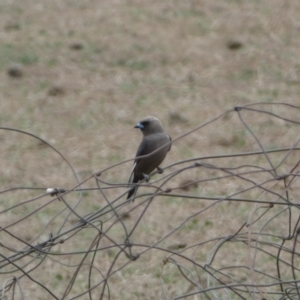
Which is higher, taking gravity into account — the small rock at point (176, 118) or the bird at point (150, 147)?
the small rock at point (176, 118)

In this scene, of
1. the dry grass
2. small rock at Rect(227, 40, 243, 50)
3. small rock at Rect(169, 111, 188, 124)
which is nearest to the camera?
the dry grass

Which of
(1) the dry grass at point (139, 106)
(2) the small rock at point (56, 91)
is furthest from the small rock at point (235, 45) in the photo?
(2) the small rock at point (56, 91)

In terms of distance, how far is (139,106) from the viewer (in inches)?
326

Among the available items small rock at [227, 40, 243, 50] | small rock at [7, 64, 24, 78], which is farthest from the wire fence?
small rock at [7, 64, 24, 78]

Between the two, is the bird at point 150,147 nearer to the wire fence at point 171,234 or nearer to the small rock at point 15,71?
the wire fence at point 171,234

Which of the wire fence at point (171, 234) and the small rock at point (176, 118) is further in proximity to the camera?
the small rock at point (176, 118)

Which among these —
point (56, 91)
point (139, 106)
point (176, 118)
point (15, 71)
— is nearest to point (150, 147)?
point (176, 118)

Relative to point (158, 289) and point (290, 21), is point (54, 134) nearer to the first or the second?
point (158, 289)

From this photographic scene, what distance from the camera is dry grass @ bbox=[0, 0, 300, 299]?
19.1 ft

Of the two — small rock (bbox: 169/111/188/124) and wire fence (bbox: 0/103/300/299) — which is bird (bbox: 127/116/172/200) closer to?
wire fence (bbox: 0/103/300/299)

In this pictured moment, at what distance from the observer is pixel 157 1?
10656mm

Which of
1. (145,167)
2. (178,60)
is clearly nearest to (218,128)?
(178,60)

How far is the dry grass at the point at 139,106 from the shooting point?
230 inches

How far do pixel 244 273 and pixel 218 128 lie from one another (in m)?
2.61
